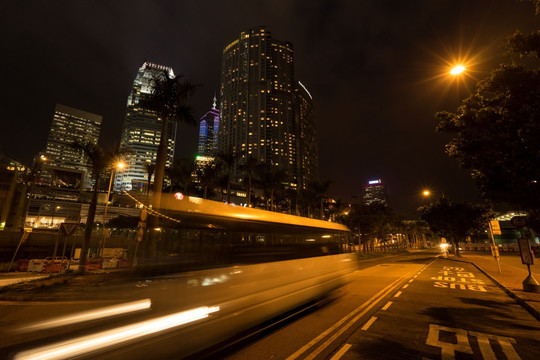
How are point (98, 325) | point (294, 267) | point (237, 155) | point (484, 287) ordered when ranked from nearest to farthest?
point (98, 325), point (294, 267), point (484, 287), point (237, 155)

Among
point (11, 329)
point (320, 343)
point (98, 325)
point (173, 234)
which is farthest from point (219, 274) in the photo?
point (11, 329)

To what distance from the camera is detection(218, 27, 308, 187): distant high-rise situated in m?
141

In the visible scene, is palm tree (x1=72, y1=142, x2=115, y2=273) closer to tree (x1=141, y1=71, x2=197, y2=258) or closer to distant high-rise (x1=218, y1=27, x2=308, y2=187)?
tree (x1=141, y1=71, x2=197, y2=258)

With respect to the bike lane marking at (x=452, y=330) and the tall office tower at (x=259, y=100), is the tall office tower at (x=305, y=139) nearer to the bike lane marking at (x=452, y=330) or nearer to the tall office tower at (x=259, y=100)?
the tall office tower at (x=259, y=100)

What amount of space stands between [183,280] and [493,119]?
1031 centimetres

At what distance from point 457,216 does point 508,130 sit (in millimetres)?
39061

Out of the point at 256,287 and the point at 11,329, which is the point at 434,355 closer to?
the point at 256,287

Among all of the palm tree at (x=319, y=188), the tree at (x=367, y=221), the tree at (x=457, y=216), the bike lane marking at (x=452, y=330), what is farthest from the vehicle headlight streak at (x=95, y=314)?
the tree at (x=367, y=221)

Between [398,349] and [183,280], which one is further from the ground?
[183,280]

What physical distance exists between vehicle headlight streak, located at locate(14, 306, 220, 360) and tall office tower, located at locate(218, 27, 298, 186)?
133 metres

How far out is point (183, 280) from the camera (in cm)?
443

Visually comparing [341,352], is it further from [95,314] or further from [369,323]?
[95,314]

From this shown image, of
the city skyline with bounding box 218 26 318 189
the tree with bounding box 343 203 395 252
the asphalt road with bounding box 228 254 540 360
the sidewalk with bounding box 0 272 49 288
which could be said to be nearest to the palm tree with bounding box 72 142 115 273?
the sidewalk with bounding box 0 272 49 288

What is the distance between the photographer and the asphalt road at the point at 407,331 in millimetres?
4859
